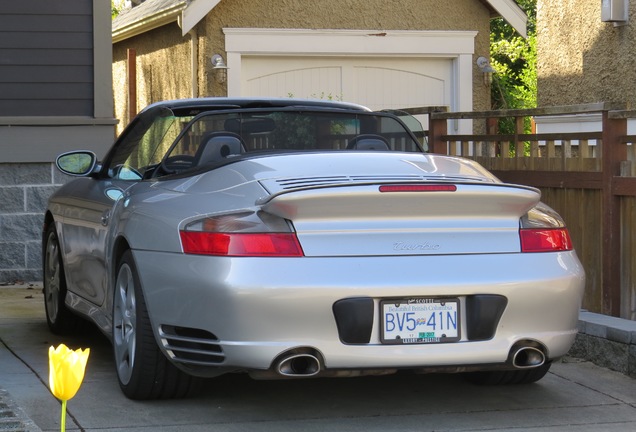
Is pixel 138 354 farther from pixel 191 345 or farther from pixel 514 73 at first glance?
pixel 514 73

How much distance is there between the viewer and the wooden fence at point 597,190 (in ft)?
22.3

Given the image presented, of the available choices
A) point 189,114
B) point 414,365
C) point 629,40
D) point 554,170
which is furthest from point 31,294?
point 629,40

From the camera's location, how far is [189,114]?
251 inches

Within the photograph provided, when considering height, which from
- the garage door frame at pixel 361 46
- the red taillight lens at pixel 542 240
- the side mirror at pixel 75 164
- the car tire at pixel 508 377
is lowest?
the car tire at pixel 508 377

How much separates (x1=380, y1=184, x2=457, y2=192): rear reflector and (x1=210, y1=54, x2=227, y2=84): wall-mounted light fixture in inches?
380

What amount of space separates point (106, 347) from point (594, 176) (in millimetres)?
3027

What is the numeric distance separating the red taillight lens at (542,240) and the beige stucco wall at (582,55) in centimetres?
688

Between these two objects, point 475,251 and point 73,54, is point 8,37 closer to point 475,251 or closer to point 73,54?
point 73,54

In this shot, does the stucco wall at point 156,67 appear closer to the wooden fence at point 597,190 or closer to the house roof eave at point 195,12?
the house roof eave at point 195,12

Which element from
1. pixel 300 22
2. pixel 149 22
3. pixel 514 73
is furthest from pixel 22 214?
pixel 514 73

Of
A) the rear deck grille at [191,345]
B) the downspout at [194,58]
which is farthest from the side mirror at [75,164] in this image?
the downspout at [194,58]

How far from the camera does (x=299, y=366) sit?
4.86 metres

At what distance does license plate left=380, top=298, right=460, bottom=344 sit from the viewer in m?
4.82

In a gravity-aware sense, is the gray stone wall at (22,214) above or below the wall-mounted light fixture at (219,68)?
below
